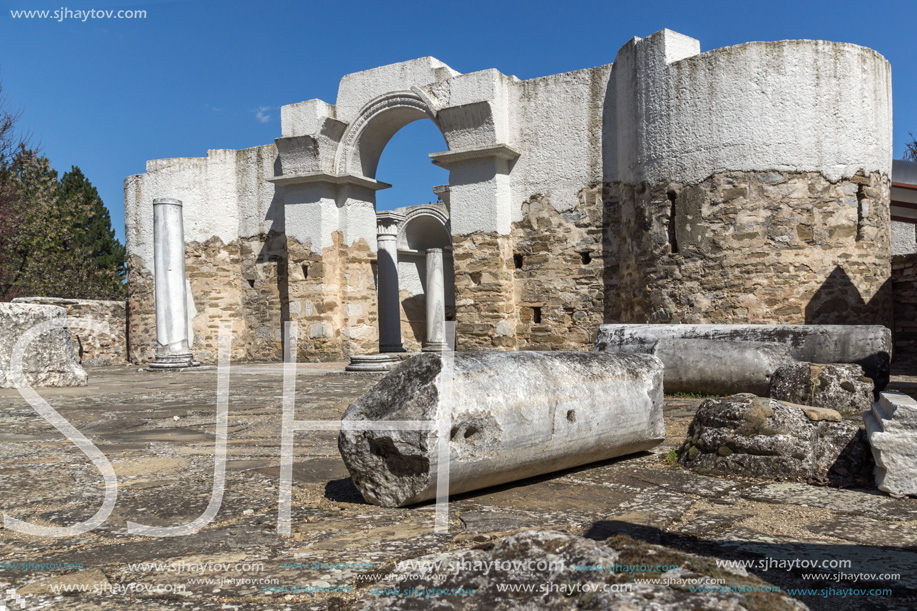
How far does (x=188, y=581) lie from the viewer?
192 centimetres

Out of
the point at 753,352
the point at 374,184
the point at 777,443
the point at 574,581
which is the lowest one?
the point at 777,443

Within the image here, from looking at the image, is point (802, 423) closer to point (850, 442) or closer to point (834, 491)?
point (850, 442)

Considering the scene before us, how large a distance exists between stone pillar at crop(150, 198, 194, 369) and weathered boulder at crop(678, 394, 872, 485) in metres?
10.2

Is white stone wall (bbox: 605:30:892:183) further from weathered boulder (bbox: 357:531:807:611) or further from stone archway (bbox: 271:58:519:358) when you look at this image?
weathered boulder (bbox: 357:531:807:611)

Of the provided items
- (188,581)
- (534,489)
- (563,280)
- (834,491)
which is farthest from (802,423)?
(563,280)

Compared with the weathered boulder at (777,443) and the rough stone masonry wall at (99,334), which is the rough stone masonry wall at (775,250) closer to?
the weathered boulder at (777,443)

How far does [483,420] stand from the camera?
2807mm

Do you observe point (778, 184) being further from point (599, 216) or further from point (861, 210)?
point (599, 216)

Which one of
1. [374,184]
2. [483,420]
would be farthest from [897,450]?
[374,184]

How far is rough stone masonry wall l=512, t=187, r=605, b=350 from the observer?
10.2 meters

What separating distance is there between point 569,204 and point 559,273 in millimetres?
1036

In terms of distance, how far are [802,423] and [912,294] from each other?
7.76 metres

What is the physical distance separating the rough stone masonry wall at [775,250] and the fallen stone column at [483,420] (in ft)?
19.6

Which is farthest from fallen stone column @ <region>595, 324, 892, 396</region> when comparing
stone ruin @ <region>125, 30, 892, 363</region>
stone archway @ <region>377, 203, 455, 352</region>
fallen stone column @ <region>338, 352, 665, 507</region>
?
stone archway @ <region>377, 203, 455, 352</region>
